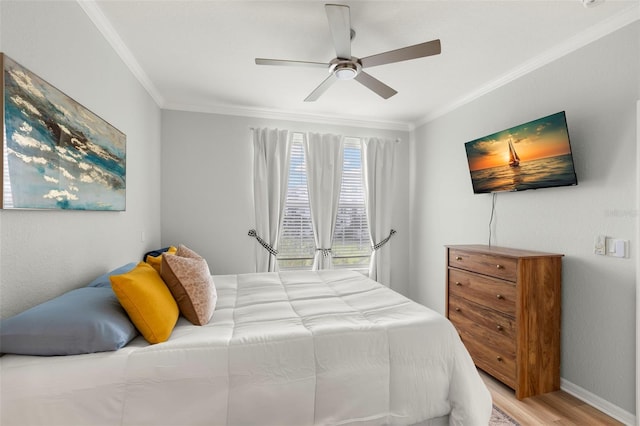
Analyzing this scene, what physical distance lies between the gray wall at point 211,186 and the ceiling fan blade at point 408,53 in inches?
83.2

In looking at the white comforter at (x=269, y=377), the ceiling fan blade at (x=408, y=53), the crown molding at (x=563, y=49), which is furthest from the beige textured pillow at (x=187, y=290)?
the crown molding at (x=563, y=49)

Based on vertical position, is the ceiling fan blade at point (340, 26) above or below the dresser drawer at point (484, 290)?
above

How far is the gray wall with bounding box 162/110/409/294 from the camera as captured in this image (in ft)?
12.0

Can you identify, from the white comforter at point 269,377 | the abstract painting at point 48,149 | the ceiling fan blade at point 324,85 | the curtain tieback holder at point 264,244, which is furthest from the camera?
the curtain tieback holder at point 264,244

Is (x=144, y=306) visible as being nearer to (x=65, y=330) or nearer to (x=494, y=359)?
(x=65, y=330)

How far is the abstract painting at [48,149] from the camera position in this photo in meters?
1.27

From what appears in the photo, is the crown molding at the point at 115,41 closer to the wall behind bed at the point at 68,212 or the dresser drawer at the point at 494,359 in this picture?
the wall behind bed at the point at 68,212

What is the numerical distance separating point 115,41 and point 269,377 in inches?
104

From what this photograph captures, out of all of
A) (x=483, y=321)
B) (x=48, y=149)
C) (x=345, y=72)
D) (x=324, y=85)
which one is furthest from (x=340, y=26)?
(x=483, y=321)

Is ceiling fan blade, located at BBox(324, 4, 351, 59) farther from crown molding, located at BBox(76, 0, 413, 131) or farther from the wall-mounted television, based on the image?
the wall-mounted television

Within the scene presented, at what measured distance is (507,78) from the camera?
2.88 m

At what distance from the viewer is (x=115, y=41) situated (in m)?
2.26

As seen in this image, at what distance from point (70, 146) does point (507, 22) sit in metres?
2.96

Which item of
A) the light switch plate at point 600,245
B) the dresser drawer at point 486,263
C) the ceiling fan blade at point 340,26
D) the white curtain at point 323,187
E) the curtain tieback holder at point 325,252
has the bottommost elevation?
the curtain tieback holder at point 325,252
